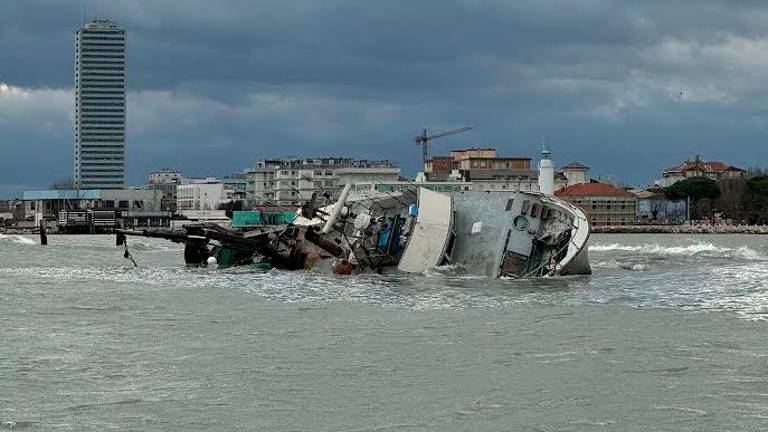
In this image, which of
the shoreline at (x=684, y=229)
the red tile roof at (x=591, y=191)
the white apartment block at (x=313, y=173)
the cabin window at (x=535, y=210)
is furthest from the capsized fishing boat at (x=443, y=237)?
the red tile roof at (x=591, y=191)

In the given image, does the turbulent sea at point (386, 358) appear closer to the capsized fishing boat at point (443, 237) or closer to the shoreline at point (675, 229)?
the capsized fishing boat at point (443, 237)

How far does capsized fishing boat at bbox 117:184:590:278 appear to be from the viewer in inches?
1561

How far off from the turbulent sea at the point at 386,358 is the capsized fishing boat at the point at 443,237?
416cm

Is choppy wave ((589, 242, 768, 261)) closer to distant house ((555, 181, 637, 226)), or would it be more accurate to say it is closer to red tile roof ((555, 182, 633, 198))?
distant house ((555, 181, 637, 226))

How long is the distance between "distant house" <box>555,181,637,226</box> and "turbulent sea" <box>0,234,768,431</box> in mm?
156371

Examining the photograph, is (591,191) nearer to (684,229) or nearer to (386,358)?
(684,229)

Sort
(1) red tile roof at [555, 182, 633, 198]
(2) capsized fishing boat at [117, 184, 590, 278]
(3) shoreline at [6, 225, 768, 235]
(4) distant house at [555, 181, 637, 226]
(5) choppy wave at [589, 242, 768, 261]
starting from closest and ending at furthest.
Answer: (2) capsized fishing boat at [117, 184, 590, 278] → (5) choppy wave at [589, 242, 768, 261] → (3) shoreline at [6, 225, 768, 235] → (4) distant house at [555, 181, 637, 226] → (1) red tile roof at [555, 182, 633, 198]

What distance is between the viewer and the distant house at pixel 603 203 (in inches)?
7495

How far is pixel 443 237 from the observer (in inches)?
1576

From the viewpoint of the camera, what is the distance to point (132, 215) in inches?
7495

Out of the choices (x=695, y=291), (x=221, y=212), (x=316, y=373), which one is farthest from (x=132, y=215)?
(x=316, y=373)

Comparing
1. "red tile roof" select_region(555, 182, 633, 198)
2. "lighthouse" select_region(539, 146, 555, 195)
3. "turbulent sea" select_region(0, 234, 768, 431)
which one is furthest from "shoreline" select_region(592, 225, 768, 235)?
"turbulent sea" select_region(0, 234, 768, 431)

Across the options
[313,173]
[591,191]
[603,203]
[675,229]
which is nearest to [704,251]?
[675,229]

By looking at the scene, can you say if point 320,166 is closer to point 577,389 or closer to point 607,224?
point 607,224
